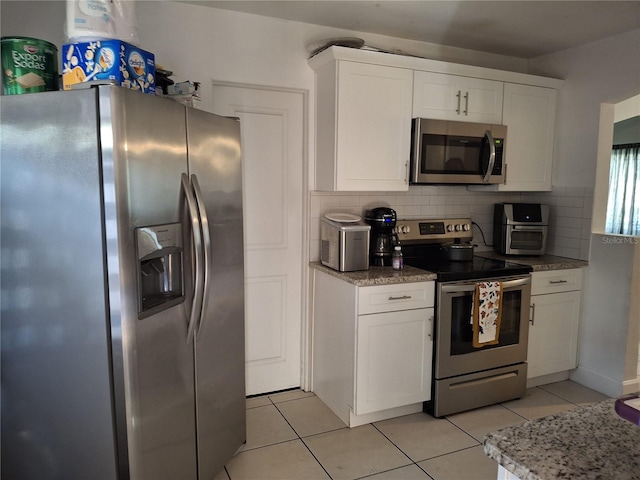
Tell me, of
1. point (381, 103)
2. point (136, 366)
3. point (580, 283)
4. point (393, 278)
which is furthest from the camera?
point (580, 283)

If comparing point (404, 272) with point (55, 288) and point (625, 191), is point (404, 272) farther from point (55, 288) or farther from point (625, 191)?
point (625, 191)

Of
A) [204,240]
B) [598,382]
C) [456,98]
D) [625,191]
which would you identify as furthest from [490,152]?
[625,191]

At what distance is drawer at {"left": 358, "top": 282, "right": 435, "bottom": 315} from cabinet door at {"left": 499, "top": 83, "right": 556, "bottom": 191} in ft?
3.86

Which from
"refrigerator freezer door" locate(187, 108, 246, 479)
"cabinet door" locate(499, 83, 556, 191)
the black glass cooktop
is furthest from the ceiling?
the black glass cooktop

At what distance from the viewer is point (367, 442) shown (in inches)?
104

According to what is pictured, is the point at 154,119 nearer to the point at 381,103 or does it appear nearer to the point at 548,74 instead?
the point at 381,103

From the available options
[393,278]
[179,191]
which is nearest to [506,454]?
[179,191]

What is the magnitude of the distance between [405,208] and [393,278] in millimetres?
895

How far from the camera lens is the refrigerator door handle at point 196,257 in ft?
6.11

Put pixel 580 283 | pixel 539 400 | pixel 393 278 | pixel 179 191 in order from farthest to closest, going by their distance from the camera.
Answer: pixel 580 283
pixel 539 400
pixel 393 278
pixel 179 191

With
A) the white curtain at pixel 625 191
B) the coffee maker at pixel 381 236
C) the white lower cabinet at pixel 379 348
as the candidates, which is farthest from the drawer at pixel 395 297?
the white curtain at pixel 625 191

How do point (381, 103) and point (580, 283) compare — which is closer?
point (381, 103)

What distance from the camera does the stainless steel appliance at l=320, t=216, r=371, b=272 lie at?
Result: 284 centimetres

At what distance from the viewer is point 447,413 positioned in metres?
2.88
